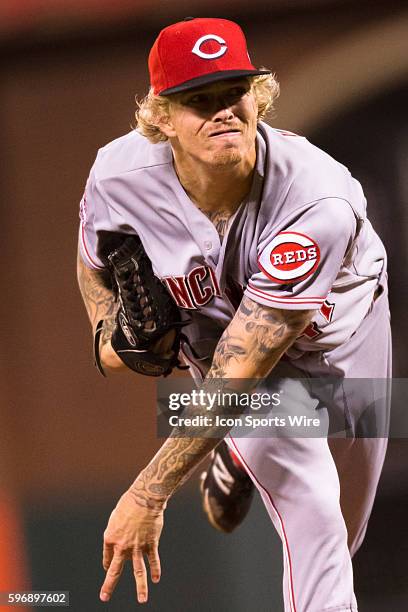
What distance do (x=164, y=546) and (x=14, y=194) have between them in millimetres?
683

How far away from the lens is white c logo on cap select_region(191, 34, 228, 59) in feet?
4.30

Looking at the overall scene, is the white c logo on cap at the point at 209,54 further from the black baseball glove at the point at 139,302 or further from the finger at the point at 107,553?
the finger at the point at 107,553

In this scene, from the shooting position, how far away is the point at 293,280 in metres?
1.32

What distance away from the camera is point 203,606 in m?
1.75

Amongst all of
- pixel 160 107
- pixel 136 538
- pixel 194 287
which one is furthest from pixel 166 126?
pixel 136 538

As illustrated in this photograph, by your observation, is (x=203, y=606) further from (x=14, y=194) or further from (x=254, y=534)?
(x=14, y=194)

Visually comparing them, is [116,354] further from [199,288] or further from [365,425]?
[365,425]

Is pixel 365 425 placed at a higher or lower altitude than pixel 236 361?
lower

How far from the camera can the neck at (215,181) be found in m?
1.37

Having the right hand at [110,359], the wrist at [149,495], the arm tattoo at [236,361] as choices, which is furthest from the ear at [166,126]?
the wrist at [149,495]

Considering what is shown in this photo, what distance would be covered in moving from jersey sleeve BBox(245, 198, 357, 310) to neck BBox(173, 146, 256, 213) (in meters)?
0.10

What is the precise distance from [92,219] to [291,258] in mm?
377

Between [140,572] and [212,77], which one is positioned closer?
[212,77]

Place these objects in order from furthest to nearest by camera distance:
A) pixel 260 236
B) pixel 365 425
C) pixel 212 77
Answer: pixel 365 425 → pixel 260 236 → pixel 212 77
